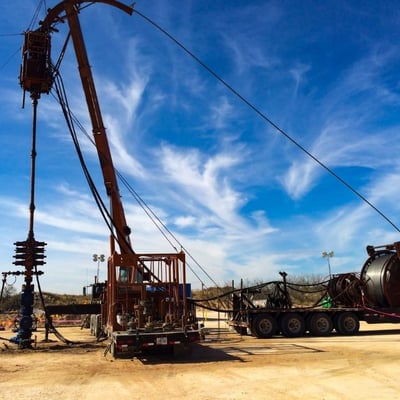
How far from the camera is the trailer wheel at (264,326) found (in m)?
19.1

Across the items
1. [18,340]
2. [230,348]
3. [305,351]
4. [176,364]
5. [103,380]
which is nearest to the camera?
[103,380]

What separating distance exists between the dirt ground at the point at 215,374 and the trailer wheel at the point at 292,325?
3740 mm

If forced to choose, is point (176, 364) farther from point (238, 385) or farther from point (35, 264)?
point (35, 264)

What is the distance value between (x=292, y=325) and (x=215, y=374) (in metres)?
10.0

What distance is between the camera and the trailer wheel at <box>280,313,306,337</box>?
19.3m

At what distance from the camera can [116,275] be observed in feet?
46.3

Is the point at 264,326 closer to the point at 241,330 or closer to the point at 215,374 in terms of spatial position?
the point at 241,330

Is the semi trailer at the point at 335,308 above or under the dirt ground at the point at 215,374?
above

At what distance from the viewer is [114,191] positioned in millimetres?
18234

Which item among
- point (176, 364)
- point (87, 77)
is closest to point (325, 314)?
Result: point (176, 364)

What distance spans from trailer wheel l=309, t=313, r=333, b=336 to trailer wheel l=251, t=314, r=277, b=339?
1.73m

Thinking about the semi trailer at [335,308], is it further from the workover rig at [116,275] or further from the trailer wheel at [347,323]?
the workover rig at [116,275]

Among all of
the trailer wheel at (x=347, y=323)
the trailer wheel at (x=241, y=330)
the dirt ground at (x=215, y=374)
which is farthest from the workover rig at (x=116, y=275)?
the trailer wheel at (x=347, y=323)

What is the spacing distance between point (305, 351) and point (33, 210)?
Result: 10.7 metres
